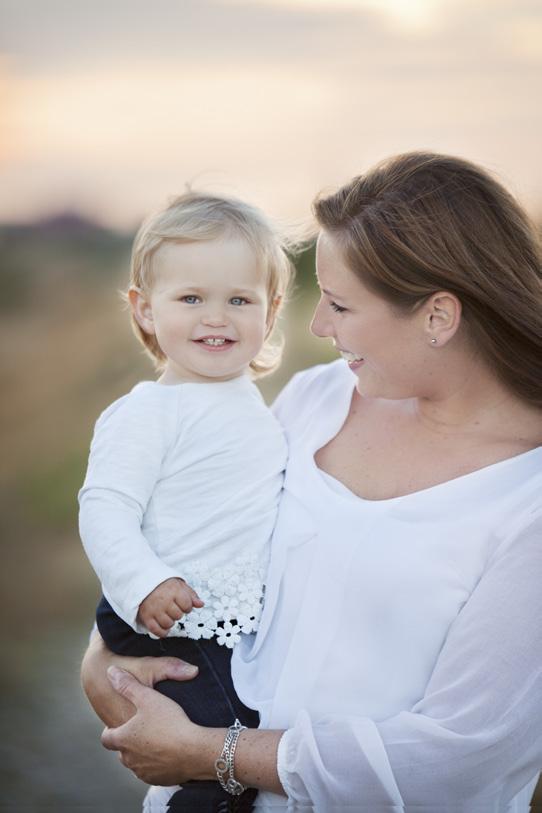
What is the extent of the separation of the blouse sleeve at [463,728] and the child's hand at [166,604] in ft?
0.97

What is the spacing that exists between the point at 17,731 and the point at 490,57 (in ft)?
14.5

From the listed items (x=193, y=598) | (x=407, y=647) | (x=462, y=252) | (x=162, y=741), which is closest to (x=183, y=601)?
(x=193, y=598)

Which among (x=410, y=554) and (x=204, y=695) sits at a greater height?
(x=410, y=554)

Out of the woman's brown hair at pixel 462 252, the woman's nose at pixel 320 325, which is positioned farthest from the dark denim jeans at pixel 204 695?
the woman's brown hair at pixel 462 252

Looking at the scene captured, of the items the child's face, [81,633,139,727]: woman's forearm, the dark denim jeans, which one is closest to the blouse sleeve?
the dark denim jeans

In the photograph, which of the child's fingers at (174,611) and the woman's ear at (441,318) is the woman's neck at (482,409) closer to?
the woman's ear at (441,318)

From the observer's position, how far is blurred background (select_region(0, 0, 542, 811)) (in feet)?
17.1

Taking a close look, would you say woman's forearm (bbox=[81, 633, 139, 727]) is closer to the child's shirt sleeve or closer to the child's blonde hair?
the child's shirt sleeve

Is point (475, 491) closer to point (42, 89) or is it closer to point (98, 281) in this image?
point (42, 89)

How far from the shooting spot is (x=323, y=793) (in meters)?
1.85

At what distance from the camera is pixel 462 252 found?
1.98m

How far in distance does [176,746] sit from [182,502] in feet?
1.54

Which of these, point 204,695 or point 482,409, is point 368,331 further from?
point 204,695

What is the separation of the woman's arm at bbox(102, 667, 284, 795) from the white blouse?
0.05 meters
